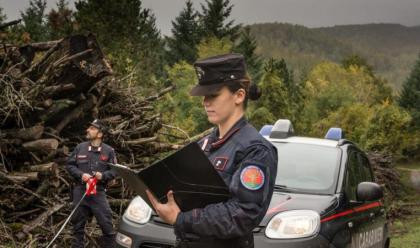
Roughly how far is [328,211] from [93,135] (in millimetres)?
3576

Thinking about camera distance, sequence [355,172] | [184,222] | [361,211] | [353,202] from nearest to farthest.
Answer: [184,222] < [353,202] < [361,211] < [355,172]

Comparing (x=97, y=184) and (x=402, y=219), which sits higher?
(x=97, y=184)

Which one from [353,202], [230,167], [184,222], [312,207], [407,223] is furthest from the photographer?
[407,223]

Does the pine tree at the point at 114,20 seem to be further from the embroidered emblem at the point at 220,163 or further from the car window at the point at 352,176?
the embroidered emblem at the point at 220,163

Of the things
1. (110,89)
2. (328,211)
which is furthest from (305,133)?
(328,211)

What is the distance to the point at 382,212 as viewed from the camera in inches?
264

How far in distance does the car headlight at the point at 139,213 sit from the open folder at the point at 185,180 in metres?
2.44

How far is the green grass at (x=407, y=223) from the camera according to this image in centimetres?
1145

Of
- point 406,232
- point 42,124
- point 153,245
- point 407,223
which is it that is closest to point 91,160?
point 42,124

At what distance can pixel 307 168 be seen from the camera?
5855mm

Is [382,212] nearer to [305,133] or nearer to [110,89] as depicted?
[110,89]

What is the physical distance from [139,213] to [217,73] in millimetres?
2671

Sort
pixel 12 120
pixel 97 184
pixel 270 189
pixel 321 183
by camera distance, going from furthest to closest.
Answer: pixel 12 120 → pixel 97 184 → pixel 321 183 → pixel 270 189

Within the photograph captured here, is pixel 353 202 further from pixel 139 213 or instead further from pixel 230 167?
pixel 230 167
